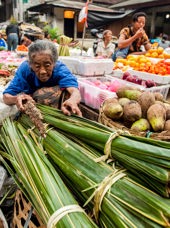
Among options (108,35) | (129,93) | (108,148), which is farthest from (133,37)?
(108,148)

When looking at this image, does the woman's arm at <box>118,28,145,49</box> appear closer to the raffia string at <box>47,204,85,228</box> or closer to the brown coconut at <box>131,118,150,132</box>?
the brown coconut at <box>131,118,150,132</box>

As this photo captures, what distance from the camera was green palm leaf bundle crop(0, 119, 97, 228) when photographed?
1152 mm

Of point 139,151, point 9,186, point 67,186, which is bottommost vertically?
point 9,186

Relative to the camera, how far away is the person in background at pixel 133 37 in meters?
4.59

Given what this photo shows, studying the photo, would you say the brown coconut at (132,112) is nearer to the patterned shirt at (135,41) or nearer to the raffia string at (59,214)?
the raffia string at (59,214)

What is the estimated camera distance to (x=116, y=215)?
1.11 metres

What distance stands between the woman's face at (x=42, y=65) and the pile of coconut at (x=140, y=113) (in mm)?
586

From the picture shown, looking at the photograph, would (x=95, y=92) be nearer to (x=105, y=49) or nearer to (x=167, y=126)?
(x=167, y=126)

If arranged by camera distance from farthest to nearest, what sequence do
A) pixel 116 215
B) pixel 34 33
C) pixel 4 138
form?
1. pixel 34 33
2. pixel 4 138
3. pixel 116 215

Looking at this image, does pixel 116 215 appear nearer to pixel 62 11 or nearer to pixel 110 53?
pixel 110 53

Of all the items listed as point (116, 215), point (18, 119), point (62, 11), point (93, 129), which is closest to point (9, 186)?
point (18, 119)

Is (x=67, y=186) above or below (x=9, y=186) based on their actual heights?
above

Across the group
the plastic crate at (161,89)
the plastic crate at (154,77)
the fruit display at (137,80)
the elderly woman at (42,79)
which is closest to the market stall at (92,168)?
the elderly woman at (42,79)

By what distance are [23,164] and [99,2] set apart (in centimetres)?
1931
